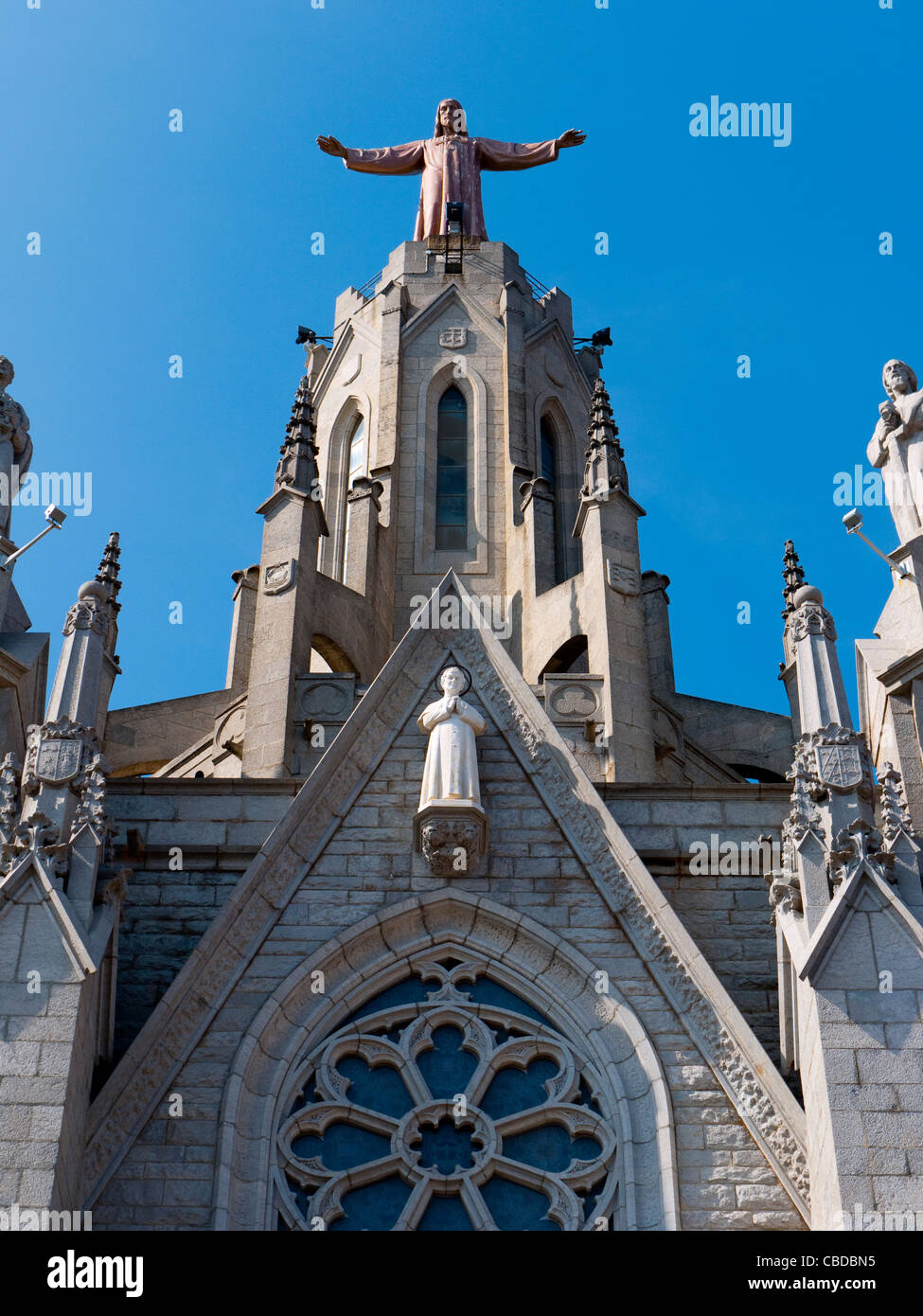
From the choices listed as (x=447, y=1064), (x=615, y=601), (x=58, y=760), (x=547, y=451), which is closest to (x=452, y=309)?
(x=547, y=451)

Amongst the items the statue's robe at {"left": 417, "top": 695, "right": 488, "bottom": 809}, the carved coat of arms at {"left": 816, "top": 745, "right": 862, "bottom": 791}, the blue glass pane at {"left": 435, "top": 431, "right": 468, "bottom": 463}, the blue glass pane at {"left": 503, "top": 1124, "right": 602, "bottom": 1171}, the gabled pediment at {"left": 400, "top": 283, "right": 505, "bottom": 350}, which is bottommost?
the blue glass pane at {"left": 503, "top": 1124, "right": 602, "bottom": 1171}

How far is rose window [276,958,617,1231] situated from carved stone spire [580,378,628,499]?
10668 millimetres

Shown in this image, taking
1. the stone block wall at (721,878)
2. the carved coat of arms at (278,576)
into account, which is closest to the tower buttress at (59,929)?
the stone block wall at (721,878)

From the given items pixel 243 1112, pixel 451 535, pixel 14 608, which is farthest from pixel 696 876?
pixel 451 535

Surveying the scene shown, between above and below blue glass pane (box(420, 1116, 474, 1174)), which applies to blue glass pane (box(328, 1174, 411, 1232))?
below

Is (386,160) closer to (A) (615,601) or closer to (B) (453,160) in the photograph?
(B) (453,160)

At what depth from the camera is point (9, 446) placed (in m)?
19.9

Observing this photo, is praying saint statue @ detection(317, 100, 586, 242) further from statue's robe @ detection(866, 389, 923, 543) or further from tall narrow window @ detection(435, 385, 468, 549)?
statue's robe @ detection(866, 389, 923, 543)

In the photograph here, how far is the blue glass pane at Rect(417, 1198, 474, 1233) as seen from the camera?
15375mm

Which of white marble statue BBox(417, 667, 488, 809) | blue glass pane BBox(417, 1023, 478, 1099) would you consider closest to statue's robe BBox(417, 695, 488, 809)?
white marble statue BBox(417, 667, 488, 809)

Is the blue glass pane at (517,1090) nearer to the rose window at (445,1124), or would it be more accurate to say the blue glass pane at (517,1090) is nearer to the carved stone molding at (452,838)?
the rose window at (445,1124)

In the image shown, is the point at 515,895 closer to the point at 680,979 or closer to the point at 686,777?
the point at 680,979
